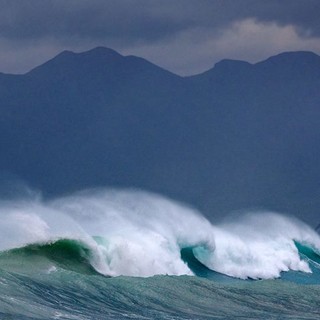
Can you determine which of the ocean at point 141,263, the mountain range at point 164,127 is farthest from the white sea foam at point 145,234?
the mountain range at point 164,127

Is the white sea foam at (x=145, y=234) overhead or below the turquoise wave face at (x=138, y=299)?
overhead

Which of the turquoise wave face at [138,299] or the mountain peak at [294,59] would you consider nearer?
the turquoise wave face at [138,299]

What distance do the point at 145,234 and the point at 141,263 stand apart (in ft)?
8.84

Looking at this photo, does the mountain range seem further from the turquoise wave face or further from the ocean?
the turquoise wave face

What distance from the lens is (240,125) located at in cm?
8925

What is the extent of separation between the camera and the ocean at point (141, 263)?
1341 centimetres

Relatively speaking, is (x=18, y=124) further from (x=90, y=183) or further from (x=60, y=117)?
(x=90, y=183)

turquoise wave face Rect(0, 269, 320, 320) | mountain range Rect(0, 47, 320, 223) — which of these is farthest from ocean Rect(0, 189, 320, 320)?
mountain range Rect(0, 47, 320, 223)

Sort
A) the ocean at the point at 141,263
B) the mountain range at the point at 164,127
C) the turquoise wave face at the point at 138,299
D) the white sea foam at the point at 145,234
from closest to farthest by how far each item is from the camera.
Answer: the turquoise wave face at the point at 138,299 → the ocean at the point at 141,263 → the white sea foam at the point at 145,234 → the mountain range at the point at 164,127

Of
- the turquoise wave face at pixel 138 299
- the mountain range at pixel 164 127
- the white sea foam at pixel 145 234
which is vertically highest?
the mountain range at pixel 164 127

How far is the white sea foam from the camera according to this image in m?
18.2

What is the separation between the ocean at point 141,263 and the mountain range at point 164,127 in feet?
151

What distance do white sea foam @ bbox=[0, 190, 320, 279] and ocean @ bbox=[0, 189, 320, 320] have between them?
3cm

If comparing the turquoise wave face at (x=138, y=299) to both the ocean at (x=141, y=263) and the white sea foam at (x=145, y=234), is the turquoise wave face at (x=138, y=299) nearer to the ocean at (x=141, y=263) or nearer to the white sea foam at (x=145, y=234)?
the ocean at (x=141, y=263)
